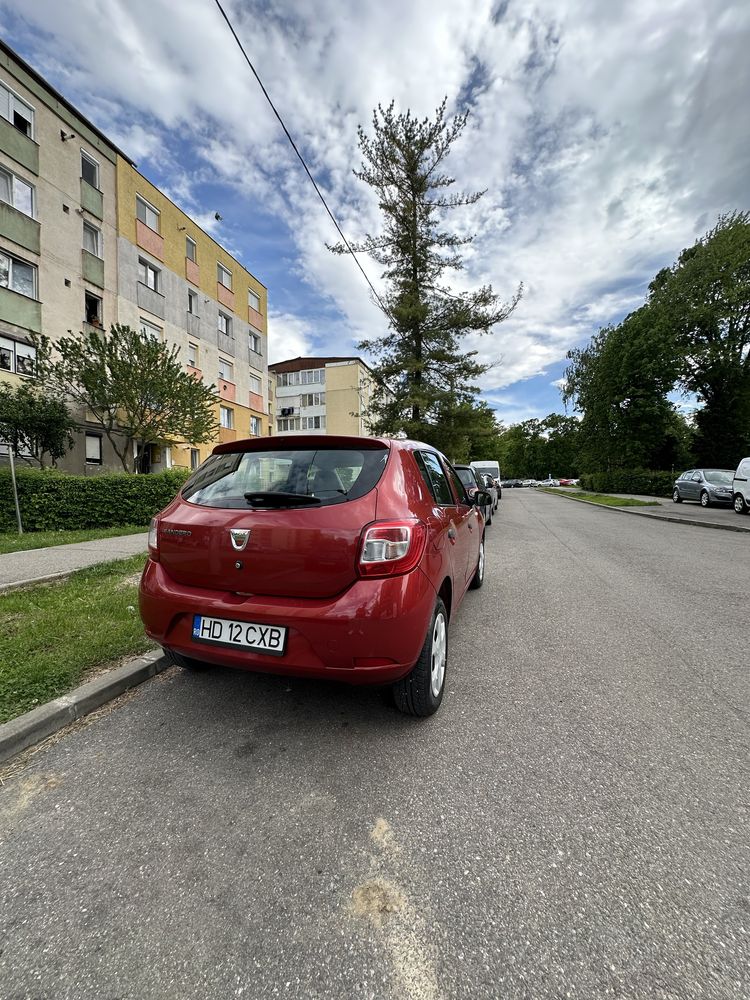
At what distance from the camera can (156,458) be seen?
19828mm

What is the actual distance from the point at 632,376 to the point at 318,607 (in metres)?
35.9

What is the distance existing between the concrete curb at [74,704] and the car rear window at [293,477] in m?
1.31

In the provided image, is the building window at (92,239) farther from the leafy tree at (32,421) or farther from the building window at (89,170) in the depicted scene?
the leafy tree at (32,421)

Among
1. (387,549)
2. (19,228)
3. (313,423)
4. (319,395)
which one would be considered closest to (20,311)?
(19,228)

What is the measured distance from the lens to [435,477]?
3521 mm

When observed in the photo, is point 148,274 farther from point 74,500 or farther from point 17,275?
point 74,500

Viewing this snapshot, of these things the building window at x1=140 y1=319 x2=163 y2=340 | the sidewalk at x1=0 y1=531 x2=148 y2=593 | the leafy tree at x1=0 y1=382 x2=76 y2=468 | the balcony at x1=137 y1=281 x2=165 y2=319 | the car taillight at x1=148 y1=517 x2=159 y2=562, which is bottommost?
the sidewalk at x1=0 y1=531 x2=148 y2=593

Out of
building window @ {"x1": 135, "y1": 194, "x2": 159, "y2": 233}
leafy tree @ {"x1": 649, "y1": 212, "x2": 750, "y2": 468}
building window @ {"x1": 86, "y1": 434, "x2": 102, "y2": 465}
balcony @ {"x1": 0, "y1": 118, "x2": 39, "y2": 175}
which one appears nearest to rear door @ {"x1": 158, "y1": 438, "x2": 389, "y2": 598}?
building window @ {"x1": 86, "y1": 434, "x2": 102, "y2": 465}

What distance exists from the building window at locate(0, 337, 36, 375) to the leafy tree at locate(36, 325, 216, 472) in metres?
0.45

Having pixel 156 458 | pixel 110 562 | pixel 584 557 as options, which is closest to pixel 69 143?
pixel 156 458

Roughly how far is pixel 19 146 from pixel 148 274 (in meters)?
5.52

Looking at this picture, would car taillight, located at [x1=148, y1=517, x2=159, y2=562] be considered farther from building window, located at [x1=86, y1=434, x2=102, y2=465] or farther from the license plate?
building window, located at [x1=86, y1=434, x2=102, y2=465]

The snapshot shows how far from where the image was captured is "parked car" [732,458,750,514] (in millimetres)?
14378

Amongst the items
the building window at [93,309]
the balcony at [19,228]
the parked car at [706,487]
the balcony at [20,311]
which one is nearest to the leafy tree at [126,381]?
the balcony at [20,311]
